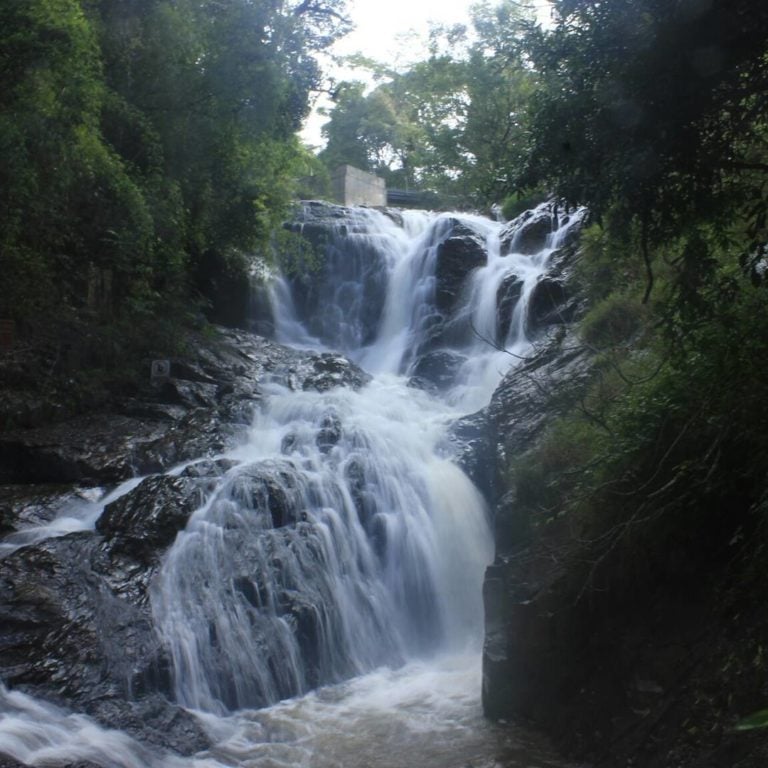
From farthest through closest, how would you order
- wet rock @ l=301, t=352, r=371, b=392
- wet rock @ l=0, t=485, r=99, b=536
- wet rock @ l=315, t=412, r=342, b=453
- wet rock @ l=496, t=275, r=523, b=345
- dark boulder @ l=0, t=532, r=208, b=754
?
wet rock @ l=496, t=275, r=523, b=345, wet rock @ l=301, t=352, r=371, b=392, wet rock @ l=315, t=412, r=342, b=453, wet rock @ l=0, t=485, r=99, b=536, dark boulder @ l=0, t=532, r=208, b=754

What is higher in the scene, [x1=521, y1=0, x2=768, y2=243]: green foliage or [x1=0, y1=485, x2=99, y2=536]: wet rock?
[x1=521, y1=0, x2=768, y2=243]: green foliage

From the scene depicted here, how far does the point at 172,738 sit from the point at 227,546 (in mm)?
2588

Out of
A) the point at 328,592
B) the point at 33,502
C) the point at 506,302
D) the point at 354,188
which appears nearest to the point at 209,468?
the point at 33,502

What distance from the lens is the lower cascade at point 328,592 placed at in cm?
675

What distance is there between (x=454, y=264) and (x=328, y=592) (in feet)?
36.6

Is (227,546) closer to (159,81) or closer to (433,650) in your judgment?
(433,650)

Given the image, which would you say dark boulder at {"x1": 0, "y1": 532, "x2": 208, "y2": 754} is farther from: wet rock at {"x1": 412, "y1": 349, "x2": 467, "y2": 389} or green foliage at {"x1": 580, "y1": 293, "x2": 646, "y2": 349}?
wet rock at {"x1": 412, "y1": 349, "x2": 467, "y2": 389}

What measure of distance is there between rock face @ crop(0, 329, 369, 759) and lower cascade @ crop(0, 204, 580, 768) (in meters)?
0.13

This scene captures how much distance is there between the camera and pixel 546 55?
632 centimetres

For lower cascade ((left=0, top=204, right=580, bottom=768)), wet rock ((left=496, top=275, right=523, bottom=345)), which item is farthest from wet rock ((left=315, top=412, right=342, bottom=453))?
wet rock ((left=496, top=275, right=523, bottom=345))

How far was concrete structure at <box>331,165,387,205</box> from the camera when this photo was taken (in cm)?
2853

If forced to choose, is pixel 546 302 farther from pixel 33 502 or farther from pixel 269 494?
pixel 33 502

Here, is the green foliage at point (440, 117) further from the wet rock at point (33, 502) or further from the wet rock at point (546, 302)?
the wet rock at point (33, 502)

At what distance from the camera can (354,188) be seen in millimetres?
28953
